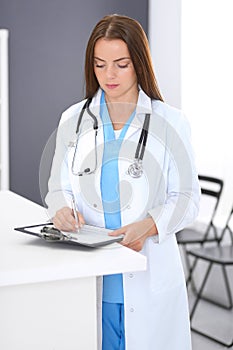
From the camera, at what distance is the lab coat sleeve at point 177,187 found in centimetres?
187

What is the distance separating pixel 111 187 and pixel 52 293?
38cm

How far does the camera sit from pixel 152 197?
74.8 inches

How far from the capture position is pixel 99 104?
1.93 meters

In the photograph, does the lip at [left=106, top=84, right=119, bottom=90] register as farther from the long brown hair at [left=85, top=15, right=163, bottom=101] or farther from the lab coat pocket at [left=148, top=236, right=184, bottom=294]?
the lab coat pocket at [left=148, top=236, right=184, bottom=294]

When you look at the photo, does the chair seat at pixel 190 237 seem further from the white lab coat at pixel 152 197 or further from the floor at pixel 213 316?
the white lab coat at pixel 152 197

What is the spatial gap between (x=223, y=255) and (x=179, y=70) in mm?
1774

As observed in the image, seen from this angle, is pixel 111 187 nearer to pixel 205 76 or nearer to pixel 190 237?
pixel 190 237

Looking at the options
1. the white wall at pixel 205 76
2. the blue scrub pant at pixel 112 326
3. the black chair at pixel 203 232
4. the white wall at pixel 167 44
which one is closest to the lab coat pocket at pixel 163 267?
the blue scrub pant at pixel 112 326

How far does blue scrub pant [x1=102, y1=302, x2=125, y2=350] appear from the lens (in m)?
1.89

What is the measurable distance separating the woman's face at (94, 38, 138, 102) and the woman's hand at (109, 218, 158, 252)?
35 centimetres

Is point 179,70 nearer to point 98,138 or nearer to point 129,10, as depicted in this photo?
point 129,10

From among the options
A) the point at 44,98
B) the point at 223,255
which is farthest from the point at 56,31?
the point at 223,255

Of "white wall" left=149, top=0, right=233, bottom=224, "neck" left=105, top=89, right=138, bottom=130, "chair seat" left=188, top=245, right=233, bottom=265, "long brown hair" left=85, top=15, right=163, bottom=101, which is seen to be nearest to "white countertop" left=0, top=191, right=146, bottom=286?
"neck" left=105, top=89, right=138, bottom=130

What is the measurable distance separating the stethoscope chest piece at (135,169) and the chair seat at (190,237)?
89.7 inches
